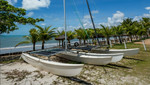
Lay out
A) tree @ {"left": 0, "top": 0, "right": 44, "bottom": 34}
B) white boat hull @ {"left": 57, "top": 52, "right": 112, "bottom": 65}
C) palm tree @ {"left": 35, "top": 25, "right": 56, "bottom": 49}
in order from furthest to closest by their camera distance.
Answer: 1. palm tree @ {"left": 35, "top": 25, "right": 56, "bottom": 49}
2. tree @ {"left": 0, "top": 0, "right": 44, "bottom": 34}
3. white boat hull @ {"left": 57, "top": 52, "right": 112, "bottom": 65}

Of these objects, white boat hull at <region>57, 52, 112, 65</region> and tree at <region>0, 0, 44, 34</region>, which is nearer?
white boat hull at <region>57, 52, 112, 65</region>

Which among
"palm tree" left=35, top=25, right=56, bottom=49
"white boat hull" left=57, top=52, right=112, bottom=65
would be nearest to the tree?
"palm tree" left=35, top=25, right=56, bottom=49

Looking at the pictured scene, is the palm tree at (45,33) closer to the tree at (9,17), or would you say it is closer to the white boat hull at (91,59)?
the tree at (9,17)

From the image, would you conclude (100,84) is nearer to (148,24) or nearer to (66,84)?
(66,84)

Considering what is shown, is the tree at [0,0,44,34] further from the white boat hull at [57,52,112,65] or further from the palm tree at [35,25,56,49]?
the white boat hull at [57,52,112,65]

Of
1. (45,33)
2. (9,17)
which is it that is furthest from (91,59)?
(9,17)

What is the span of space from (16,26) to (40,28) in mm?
2501

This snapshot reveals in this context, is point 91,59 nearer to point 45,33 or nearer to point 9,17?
point 45,33

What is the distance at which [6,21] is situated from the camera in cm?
721

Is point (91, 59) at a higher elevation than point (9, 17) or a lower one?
lower

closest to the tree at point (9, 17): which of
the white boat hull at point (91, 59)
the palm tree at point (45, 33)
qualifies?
the palm tree at point (45, 33)

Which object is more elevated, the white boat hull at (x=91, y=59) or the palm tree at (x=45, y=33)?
the palm tree at (x=45, y=33)

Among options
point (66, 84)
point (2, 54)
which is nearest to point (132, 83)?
point (66, 84)

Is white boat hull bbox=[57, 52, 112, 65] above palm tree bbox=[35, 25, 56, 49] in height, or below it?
below
